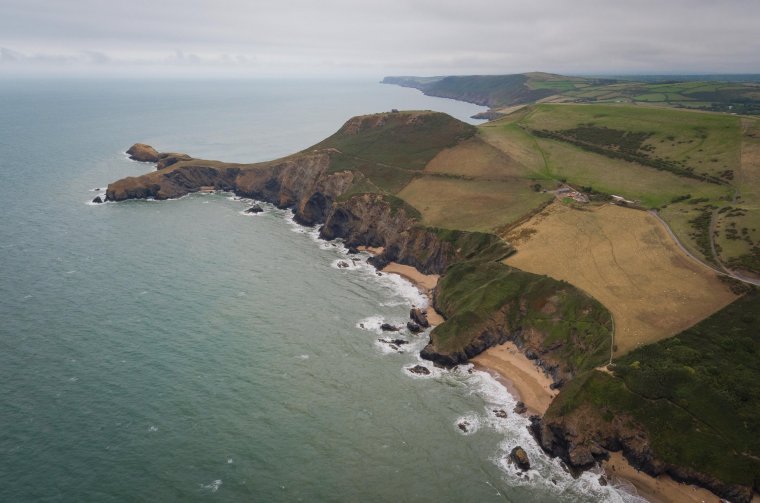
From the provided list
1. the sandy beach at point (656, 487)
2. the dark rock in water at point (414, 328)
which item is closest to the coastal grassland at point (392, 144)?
the dark rock in water at point (414, 328)

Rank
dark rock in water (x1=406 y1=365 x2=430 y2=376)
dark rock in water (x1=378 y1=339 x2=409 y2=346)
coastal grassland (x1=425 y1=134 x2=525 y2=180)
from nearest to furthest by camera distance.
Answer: dark rock in water (x1=406 y1=365 x2=430 y2=376) → dark rock in water (x1=378 y1=339 x2=409 y2=346) → coastal grassland (x1=425 y1=134 x2=525 y2=180)

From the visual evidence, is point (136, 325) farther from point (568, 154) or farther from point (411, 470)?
point (568, 154)

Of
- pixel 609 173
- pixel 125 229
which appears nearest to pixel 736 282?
pixel 609 173

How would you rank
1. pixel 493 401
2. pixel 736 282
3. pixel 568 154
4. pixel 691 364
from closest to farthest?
pixel 691 364 → pixel 493 401 → pixel 736 282 → pixel 568 154

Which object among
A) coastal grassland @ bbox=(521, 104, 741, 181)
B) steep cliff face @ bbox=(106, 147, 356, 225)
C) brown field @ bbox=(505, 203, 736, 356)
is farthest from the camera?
steep cliff face @ bbox=(106, 147, 356, 225)

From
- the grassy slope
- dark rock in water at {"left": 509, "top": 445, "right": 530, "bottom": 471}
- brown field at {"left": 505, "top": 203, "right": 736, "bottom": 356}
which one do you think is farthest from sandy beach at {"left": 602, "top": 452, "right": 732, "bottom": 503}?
the grassy slope

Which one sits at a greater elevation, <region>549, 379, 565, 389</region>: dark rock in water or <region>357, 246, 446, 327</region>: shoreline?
<region>357, 246, 446, 327</region>: shoreline

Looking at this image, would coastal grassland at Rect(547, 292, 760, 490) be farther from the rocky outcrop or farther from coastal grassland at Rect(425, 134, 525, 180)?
coastal grassland at Rect(425, 134, 525, 180)

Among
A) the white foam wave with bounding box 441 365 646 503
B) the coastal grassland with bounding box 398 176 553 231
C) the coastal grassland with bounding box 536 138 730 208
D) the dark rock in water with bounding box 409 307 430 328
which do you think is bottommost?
the white foam wave with bounding box 441 365 646 503
